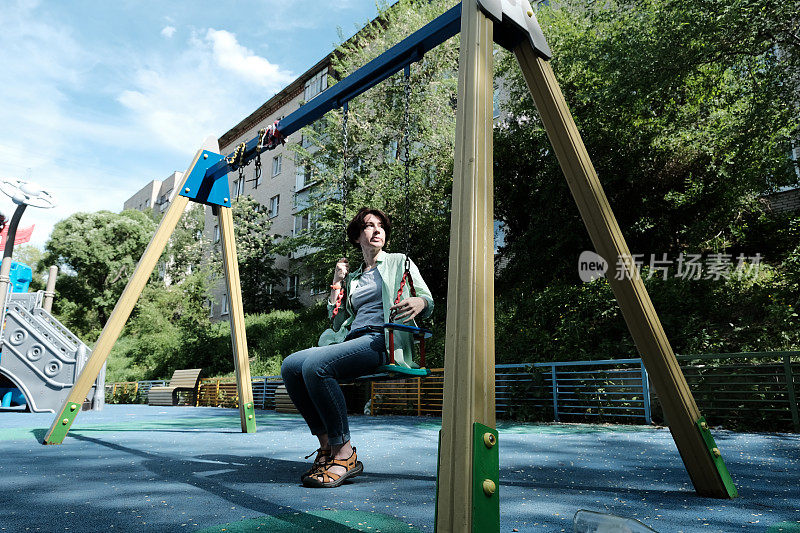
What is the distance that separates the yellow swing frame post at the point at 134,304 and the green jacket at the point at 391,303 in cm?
229

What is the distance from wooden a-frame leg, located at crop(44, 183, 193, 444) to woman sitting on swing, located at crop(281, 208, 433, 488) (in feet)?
7.74

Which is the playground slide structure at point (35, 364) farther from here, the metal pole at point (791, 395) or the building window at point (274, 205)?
the building window at point (274, 205)

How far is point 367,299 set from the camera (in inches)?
113

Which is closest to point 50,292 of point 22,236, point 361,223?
point 22,236

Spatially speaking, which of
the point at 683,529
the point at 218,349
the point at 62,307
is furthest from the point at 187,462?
the point at 62,307

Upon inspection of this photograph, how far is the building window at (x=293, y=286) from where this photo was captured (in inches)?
956

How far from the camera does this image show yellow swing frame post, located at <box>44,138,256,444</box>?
443 cm

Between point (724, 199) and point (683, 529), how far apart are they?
1060cm

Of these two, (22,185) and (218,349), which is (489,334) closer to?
(22,185)

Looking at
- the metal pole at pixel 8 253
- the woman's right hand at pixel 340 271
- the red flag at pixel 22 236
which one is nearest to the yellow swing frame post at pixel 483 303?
the woman's right hand at pixel 340 271

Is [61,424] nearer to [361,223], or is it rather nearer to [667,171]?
[361,223]

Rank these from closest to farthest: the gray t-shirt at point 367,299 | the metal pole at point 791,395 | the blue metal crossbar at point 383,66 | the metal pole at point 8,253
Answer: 1. the gray t-shirt at point 367,299
2. the blue metal crossbar at point 383,66
3. the metal pole at point 791,395
4. the metal pole at point 8,253

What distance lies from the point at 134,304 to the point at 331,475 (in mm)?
2781

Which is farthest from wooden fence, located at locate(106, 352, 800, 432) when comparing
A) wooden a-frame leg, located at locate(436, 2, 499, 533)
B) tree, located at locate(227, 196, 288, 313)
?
tree, located at locate(227, 196, 288, 313)
